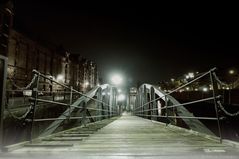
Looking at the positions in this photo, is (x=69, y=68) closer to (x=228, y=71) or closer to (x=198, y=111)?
(x=198, y=111)

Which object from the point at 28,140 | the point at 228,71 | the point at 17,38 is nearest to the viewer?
the point at 28,140

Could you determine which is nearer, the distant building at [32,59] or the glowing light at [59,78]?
the distant building at [32,59]

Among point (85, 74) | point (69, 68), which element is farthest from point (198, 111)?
point (85, 74)

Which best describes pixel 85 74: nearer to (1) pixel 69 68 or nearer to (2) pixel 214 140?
(1) pixel 69 68

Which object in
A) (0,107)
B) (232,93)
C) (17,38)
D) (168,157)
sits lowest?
(168,157)

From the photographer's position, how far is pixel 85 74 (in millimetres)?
63375

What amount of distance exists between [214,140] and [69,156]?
2.81m

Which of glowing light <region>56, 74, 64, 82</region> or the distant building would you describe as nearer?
the distant building

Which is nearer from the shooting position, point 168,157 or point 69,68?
point 168,157

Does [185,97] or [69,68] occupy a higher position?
[69,68]

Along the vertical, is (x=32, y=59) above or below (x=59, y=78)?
above

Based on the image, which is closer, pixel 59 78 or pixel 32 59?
pixel 32 59

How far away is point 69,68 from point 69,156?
155 feet

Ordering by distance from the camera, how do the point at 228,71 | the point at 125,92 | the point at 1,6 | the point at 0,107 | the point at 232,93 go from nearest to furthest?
1. the point at 0,107
2. the point at 1,6
3. the point at 232,93
4. the point at 125,92
5. the point at 228,71
